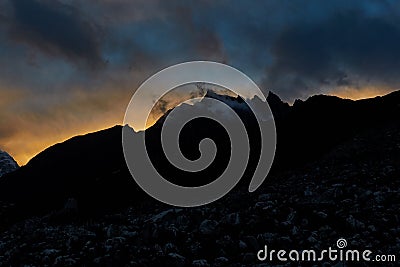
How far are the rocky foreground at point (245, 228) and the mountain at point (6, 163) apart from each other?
347ft

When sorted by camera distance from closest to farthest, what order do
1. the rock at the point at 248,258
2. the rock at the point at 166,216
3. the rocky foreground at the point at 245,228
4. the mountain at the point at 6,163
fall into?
the rock at the point at 248,258 < the rocky foreground at the point at 245,228 < the rock at the point at 166,216 < the mountain at the point at 6,163

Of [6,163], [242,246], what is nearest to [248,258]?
[242,246]

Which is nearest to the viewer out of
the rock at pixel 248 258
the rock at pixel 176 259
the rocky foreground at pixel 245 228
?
the rock at pixel 248 258

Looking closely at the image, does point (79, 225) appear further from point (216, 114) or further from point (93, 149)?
point (93, 149)

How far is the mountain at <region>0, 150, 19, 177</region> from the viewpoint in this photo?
388 feet

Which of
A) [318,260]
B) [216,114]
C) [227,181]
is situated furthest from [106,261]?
[216,114]

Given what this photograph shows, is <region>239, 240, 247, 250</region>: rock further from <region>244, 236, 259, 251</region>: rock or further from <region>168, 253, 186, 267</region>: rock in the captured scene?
<region>168, 253, 186, 267</region>: rock

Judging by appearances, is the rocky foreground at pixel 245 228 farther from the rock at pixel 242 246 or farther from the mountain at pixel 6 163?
the mountain at pixel 6 163

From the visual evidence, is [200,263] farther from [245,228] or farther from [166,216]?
[166,216]

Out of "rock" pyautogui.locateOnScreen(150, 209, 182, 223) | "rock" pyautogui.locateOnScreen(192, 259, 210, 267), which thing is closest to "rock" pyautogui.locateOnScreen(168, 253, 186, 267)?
"rock" pyautogui.locateOnScreen(192, 259, 210, 267)

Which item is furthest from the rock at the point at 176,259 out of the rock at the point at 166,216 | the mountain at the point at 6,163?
the mountain at the point at 6,163

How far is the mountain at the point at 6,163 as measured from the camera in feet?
388

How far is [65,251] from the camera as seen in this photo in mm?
15453

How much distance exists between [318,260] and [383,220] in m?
3.17
